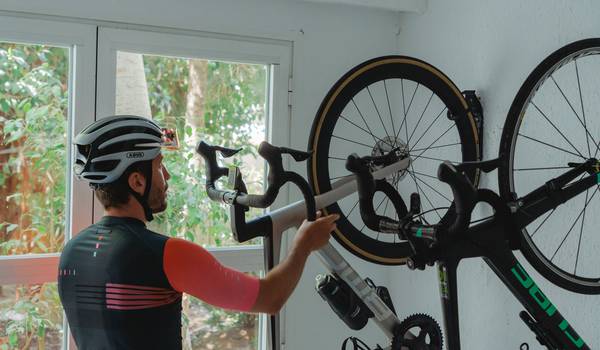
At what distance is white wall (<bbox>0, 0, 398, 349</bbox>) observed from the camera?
2.31m

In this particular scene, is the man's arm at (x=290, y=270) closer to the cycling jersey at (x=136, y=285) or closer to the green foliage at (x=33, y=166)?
the cycling jersey at (x=136, y=285)

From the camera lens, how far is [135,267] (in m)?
1.29

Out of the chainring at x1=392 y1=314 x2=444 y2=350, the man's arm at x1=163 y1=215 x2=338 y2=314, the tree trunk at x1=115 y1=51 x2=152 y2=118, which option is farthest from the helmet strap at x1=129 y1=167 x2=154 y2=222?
the tree trunk at x1=115 y1=51 x2=152 y2=118

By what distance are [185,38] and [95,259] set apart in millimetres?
1235

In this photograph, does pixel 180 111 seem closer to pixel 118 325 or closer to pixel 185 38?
pixel 185 38

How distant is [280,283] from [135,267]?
0.35m

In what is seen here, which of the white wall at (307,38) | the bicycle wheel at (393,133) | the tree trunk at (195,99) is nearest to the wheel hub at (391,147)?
the bicycle wheel at (393,133)

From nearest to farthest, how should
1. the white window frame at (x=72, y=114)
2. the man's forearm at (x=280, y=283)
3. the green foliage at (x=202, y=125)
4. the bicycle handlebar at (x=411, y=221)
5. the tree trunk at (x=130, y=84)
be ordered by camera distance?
the bicycle handlebar at (x=411, y=221) < the man's forearm at (x=280, y=283) < the white window frame at (x=72, y=114) < the tree trunk at (x=130, y=84) < the green foliage at (x=202, y=125)

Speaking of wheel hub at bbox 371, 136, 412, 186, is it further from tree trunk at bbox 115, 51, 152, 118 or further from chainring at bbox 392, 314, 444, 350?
tree trunk at bbox 115, 51, 152, 118

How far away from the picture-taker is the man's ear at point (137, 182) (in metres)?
1.41

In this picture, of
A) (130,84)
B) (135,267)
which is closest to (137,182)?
(135,267)

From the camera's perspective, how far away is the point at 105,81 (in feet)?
7.18

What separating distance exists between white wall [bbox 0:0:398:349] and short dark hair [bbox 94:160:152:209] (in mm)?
1028

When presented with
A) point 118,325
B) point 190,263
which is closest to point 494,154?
point 190,263
